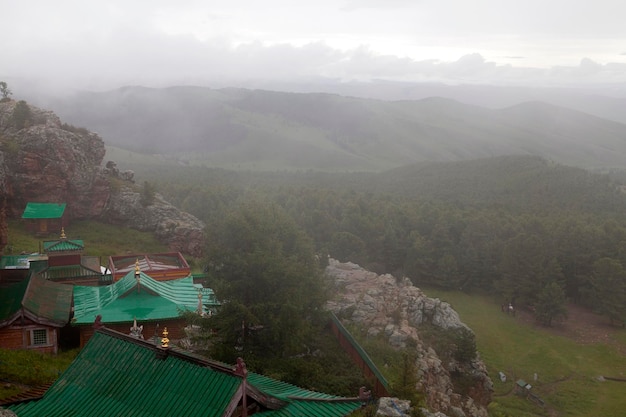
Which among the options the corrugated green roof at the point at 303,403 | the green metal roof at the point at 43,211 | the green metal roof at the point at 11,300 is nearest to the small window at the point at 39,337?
the green metal roof at the point at 11,300

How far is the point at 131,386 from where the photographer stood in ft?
37.9

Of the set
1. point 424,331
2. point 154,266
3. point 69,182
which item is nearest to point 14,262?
point 154,266

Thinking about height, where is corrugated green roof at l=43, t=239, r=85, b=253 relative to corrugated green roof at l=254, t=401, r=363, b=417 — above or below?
below

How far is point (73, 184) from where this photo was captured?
49969mm

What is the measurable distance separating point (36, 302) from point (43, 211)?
24521mm

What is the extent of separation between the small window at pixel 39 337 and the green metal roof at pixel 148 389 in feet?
36.9

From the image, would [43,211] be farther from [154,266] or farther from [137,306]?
[137,306]

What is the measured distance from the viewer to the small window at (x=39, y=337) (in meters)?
22.3

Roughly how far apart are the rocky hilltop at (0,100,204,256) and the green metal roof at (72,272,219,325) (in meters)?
19.1

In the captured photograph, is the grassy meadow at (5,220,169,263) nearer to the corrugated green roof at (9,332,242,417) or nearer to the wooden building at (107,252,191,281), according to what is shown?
the wooden building at (107,252,191,281)

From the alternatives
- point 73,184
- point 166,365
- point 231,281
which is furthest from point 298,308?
point 73,184

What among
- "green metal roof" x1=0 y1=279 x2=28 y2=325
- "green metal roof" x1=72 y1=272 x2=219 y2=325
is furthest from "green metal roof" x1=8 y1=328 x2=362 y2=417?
"green metal roof" x1=0 y1=279 x2=28 y2=325

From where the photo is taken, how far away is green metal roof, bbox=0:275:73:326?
22.0 metres

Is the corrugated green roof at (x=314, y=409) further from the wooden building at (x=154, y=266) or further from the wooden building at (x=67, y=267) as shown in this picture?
the wooden building at (x=154, y=266)
